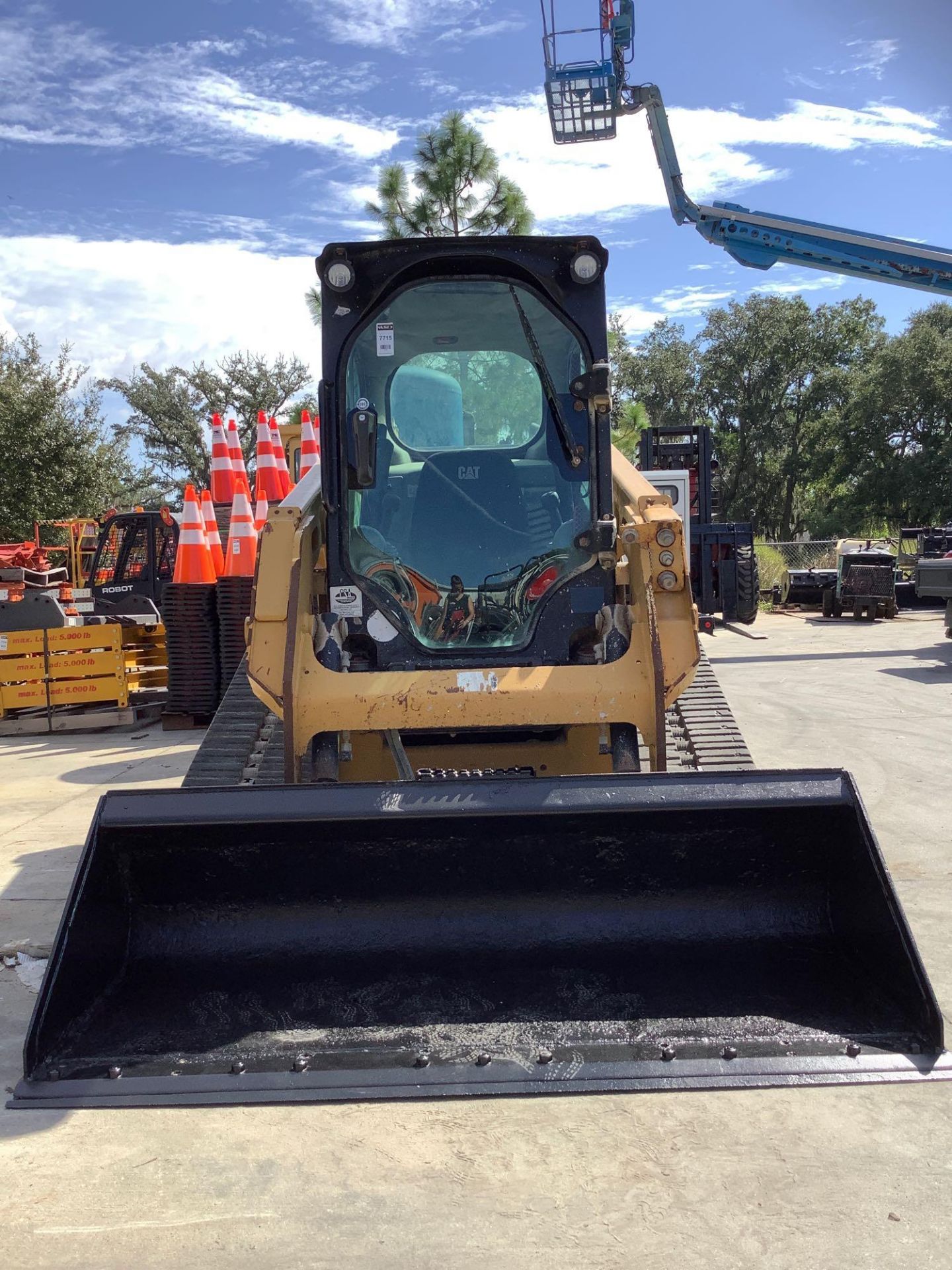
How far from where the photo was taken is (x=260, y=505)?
387 inches

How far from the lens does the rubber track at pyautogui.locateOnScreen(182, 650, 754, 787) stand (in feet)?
17.1

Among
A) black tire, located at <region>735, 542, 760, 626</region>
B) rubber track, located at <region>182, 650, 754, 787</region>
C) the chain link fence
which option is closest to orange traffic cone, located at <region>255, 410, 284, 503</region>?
rubber track, located at <region>182, 650, 754, 787</region>

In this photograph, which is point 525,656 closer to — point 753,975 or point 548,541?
point 548,541

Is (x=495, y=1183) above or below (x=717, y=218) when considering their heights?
below

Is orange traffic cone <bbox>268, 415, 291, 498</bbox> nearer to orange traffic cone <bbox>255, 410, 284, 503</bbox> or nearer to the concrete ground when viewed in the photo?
orange traffic cone <bbox>255, 410, 284, 503</bbox>

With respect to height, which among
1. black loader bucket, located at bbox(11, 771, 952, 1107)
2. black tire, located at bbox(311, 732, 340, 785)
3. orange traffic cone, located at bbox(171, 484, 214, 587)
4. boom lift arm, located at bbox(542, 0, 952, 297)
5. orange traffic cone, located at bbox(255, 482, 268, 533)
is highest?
boom lift arm, located at bbox(542, 0, 952, 297)

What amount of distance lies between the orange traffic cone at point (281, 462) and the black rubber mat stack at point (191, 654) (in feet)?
4.88

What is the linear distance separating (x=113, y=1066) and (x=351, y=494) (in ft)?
8.21

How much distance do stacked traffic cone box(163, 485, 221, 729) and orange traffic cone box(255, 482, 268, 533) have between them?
1.69 ft

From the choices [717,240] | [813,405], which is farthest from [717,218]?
[813,405]

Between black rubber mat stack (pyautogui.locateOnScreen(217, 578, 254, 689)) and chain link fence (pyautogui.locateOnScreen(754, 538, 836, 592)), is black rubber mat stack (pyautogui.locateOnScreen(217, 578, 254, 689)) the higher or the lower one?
the higher one

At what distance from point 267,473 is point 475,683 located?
6.46 metres

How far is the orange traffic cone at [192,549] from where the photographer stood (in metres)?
9.73

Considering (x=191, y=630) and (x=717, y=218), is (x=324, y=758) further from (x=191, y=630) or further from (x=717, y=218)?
(x=717, y=218)
